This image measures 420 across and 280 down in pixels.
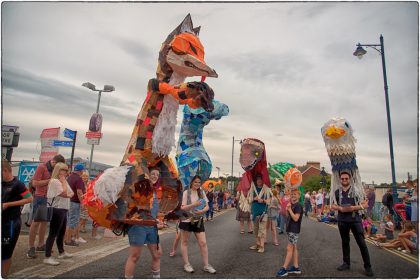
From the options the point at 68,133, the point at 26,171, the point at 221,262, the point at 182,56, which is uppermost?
the point at 182,56

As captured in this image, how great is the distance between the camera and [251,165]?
6742mm

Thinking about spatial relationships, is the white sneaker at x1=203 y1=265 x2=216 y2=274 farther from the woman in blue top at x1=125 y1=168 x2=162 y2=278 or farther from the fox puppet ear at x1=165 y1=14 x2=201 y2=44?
the fox puppet ear at x1=165 y1=14 x2=201 y2=44

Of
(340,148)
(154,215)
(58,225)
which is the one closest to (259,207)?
(340,148)

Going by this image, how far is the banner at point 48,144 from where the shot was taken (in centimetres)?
1083

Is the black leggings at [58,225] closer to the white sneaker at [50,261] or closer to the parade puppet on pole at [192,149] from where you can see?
the white sneaker at [50,261]

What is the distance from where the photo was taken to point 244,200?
278 inches

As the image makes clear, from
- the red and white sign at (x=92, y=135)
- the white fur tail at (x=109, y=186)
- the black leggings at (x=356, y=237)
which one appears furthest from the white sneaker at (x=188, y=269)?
the red and white sign at (x=92, y=135)

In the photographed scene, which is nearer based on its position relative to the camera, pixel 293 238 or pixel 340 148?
pixel 293 238

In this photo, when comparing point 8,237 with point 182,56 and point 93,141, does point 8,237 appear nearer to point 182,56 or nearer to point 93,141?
point 182,56

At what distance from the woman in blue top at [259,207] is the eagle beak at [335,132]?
1.82 m

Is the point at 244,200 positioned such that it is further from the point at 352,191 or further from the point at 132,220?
the point at 132,220

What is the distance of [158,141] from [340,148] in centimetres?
308

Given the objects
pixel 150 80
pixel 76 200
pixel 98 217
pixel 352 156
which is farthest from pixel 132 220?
pixel 352 156

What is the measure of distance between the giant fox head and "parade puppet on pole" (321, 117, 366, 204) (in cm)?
254
